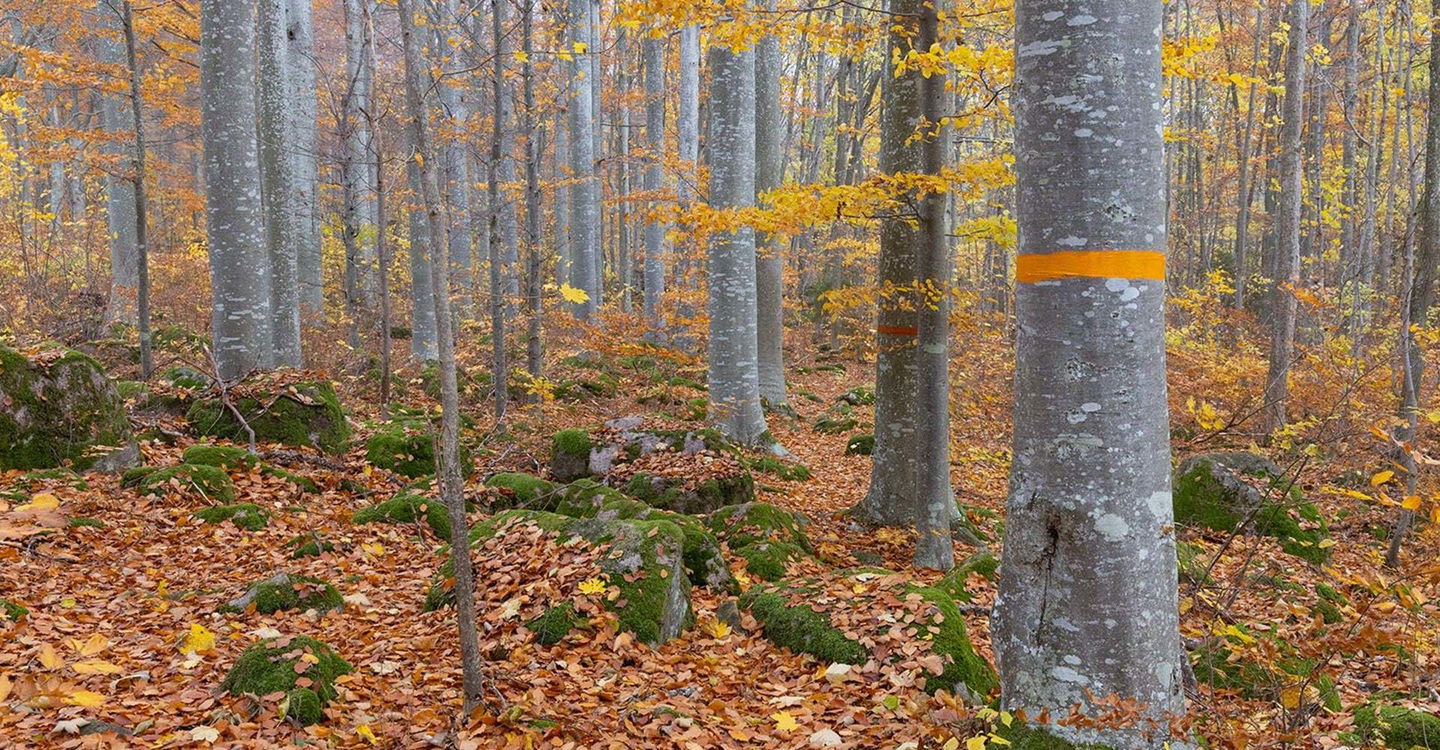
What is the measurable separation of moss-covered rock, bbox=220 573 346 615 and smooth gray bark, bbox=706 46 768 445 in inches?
214

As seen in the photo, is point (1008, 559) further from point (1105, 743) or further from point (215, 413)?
point (215, 413)

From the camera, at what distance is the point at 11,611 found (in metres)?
3.94

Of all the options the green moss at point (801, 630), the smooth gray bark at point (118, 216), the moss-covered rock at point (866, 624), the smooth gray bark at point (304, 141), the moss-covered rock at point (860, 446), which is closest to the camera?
the moss-covered rock at point (866, 624)

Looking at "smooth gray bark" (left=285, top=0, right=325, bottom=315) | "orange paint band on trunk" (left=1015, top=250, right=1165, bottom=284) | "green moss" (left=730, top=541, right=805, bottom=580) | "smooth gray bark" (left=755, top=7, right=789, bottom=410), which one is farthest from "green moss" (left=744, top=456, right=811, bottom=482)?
"orange paint band on trunk" (left=1015, top=250, right=1165, bottom=284)

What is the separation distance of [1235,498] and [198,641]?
883 cm

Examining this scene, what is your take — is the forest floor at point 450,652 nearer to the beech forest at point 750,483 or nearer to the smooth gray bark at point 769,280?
the beech forest at point 750,483

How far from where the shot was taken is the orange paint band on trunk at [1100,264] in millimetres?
2764

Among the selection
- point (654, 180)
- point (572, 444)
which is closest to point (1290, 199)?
point (572, 444)

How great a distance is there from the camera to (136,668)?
3656 mm

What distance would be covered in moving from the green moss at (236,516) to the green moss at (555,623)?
2741mm

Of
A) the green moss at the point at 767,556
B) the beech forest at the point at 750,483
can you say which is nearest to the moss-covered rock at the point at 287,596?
the beech forest at the point at 750,483

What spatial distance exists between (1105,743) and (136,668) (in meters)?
4.05

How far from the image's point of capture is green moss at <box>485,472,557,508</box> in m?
7.01

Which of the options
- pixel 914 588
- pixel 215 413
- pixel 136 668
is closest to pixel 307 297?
pixel 215 413
